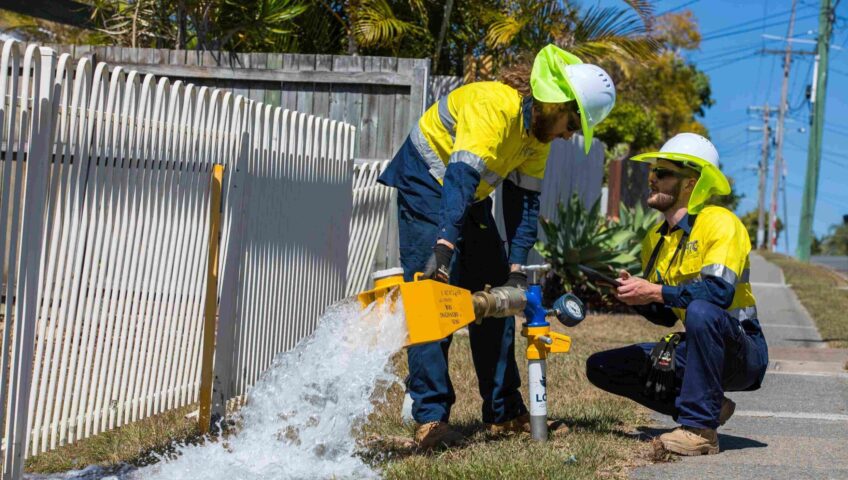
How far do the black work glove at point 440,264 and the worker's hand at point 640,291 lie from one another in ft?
3.21

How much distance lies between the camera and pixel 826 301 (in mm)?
16125

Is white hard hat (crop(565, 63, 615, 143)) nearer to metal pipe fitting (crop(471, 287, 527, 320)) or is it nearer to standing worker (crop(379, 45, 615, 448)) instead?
standing worker (crop(379, 45, 615, 448))

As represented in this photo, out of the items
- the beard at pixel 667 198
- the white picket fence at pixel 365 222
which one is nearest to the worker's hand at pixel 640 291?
the beard at pixel 667 198

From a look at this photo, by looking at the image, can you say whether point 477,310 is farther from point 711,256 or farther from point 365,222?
point 365,222

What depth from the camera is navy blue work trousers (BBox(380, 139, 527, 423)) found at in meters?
5.32

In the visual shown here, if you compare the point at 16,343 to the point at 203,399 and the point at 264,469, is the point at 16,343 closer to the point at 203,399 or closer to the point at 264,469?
the point at 264,469

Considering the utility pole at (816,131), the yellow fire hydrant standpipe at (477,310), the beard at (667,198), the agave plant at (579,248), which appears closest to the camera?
the yellow fire hydrant standpipe at (477,310)

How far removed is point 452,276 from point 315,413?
0.94m

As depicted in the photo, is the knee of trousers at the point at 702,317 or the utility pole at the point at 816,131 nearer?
the knee of trousers at the point at 702,317

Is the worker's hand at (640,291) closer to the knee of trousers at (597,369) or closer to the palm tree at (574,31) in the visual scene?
the knee of trousers at (597,369)

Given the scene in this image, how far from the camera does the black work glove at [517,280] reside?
5.51 meters

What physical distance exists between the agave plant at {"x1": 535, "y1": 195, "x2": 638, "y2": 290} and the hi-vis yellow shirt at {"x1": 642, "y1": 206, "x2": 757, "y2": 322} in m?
6.50

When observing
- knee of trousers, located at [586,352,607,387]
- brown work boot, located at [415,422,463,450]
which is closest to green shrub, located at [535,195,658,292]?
knee of trousers, located at [586,352,607,387]

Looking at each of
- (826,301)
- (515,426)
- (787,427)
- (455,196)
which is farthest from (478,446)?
(826,301)
